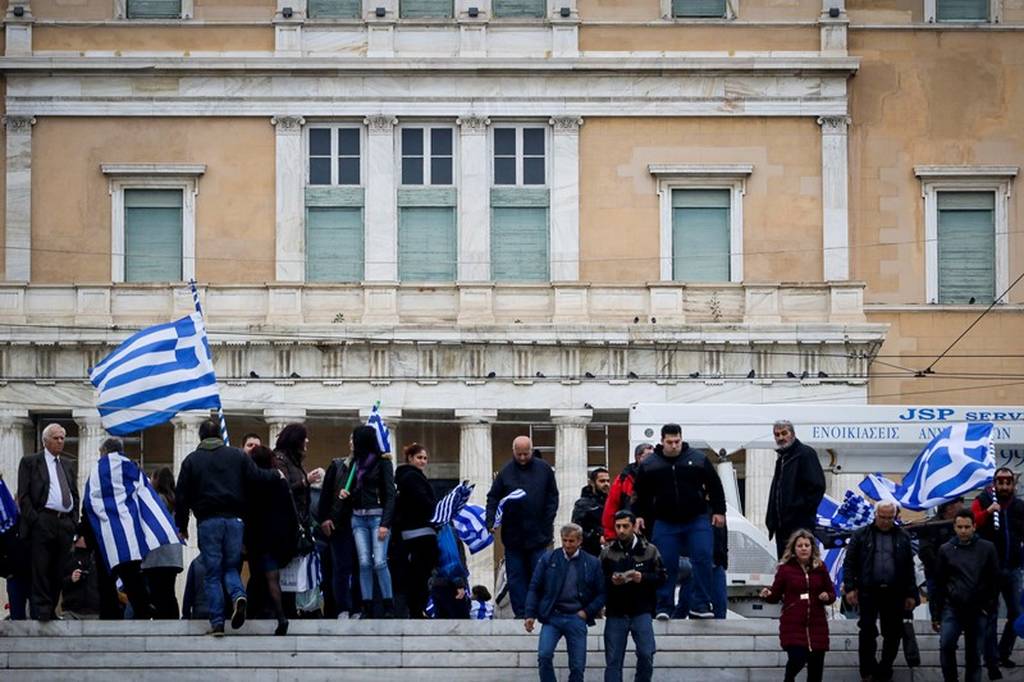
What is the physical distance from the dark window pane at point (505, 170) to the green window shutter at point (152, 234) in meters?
5.60

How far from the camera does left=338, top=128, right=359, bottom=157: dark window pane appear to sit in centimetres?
5509

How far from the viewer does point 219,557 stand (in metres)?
31.3

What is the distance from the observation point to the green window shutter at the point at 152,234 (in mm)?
54781

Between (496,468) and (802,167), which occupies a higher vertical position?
(802,167)

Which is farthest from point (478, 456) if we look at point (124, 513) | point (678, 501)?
point (678, 501)

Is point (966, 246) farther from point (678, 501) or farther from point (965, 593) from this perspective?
point (965, 593)

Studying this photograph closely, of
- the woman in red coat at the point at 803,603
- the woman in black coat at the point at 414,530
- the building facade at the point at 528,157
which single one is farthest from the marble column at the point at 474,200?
the woman in red coat at the point at 803,603

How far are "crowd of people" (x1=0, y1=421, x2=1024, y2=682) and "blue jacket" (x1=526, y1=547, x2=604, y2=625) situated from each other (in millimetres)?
19

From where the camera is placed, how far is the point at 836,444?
46000mm

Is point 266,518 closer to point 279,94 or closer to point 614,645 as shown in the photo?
point 614,645

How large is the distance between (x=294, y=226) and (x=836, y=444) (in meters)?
12.7

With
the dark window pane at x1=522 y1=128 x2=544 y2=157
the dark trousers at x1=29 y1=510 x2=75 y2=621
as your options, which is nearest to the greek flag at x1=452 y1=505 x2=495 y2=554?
the dark trousers at x1=29 y1=510 x2=75 y2=621

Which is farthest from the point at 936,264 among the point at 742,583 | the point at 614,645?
the point at 614,645

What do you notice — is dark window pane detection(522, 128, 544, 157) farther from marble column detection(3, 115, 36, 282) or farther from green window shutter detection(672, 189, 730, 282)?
marble column detection(3, 115, 36, 282)
